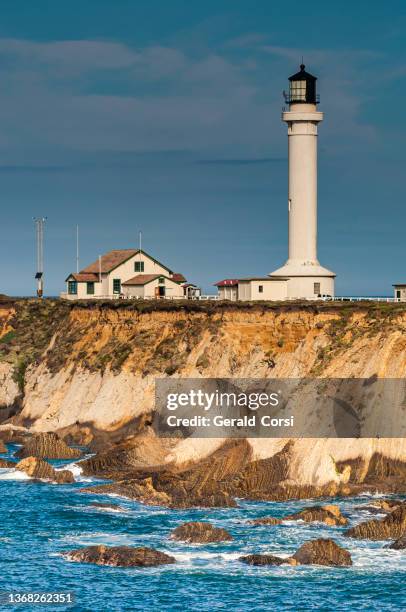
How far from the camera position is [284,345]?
88312 millimetres

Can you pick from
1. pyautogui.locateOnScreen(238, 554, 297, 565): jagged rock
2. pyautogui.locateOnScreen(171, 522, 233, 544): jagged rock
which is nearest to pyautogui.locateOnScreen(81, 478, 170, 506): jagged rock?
pyautogui.locateOnScreen(171, 522, 233, 544): jagged rock

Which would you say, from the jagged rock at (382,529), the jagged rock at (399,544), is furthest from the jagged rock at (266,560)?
the jagged rock at (399,544)

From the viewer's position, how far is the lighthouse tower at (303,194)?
97250 millimetres

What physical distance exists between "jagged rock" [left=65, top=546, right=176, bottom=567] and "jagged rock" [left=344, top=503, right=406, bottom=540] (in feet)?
30.3

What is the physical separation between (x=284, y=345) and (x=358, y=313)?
6120 millimetres

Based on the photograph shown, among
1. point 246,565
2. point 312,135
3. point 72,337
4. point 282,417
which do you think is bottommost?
point 246,565

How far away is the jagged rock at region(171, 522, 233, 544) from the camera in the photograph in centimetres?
5862

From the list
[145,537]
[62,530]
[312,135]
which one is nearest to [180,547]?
[145,537]

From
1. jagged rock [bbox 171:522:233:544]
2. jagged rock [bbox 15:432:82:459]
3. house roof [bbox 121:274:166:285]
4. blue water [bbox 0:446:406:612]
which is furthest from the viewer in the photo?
house roof [bbox 121:274:166:285]

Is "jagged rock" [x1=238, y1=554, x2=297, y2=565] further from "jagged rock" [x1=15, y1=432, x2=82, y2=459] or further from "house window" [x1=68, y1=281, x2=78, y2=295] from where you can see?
"house window" [x1=68, y1=281, x2=78, y2=295]

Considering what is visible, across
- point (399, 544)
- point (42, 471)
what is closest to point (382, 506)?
point (399, 544)

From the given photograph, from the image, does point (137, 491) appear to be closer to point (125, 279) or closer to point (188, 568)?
point (188, 568)

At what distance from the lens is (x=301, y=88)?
9756cm

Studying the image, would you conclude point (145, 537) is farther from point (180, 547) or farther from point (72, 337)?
point (72, 337)
